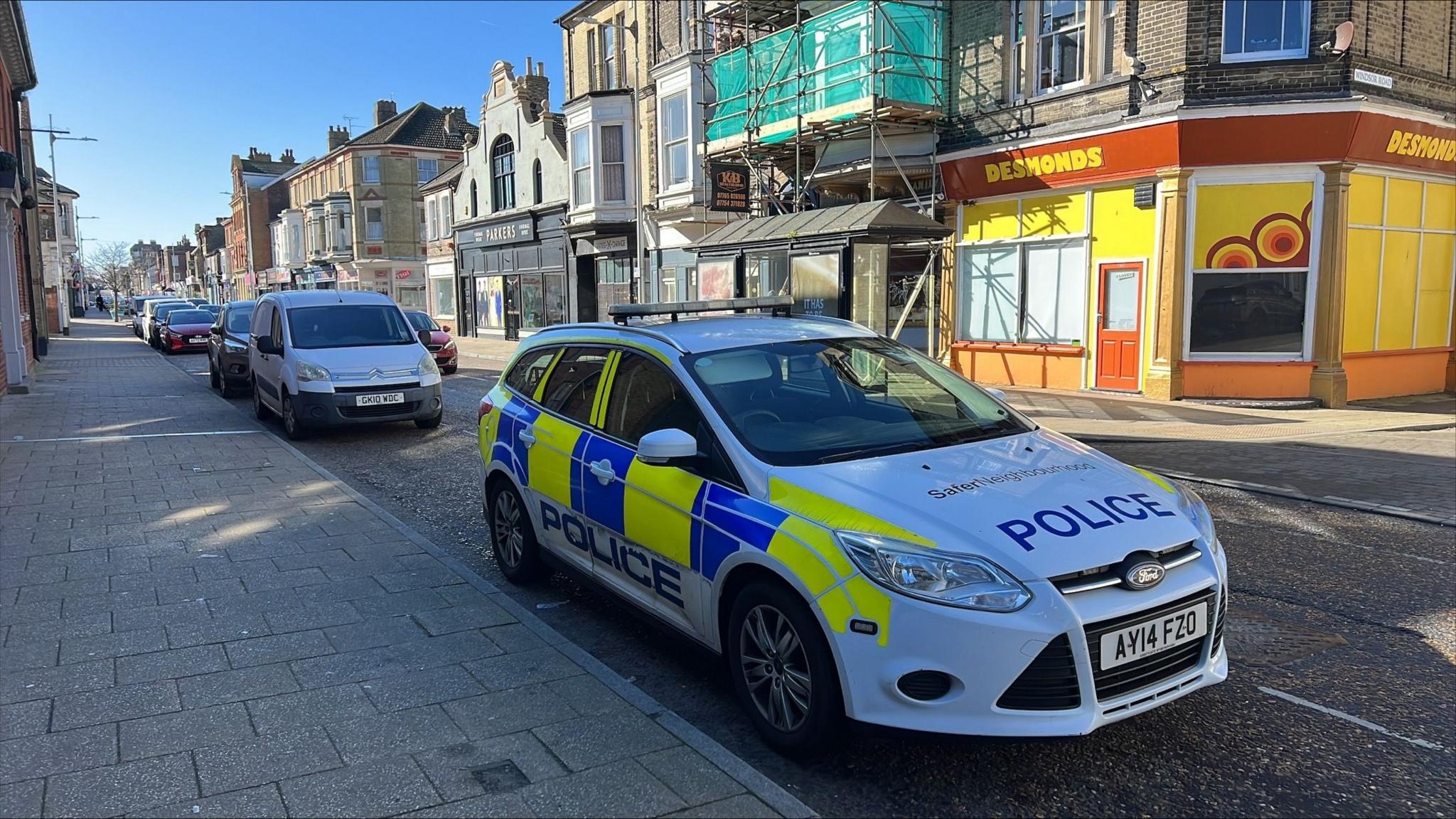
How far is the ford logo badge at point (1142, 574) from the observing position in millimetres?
3203

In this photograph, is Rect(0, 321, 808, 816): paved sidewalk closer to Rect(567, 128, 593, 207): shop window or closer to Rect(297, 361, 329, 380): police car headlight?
Rect(297, 361, 329, 380): police car headlight

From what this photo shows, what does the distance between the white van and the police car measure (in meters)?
7.11

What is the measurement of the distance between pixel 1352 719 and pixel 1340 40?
12.8 metres

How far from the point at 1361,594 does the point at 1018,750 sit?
3249 mm

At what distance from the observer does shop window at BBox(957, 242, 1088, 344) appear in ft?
52.0

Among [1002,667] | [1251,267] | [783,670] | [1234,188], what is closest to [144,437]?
[783,670]

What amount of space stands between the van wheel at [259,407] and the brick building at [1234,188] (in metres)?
12.2

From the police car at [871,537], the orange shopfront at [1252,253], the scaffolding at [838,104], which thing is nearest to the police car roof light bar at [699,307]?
the police car at [871,537]

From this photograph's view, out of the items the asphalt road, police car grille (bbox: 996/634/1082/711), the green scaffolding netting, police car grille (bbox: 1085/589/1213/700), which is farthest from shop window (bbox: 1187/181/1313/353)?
police car grille (bbox: 996/634/1082/711)

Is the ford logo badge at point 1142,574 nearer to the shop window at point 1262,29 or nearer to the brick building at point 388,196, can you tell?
the shop window at point 1262,29

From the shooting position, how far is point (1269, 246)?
14023 mm

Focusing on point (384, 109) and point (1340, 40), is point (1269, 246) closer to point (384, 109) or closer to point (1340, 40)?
point (1340, 40)

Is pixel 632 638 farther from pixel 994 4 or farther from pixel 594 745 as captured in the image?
pixel 994 4

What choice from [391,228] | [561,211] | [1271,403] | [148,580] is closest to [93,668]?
[148,580]
